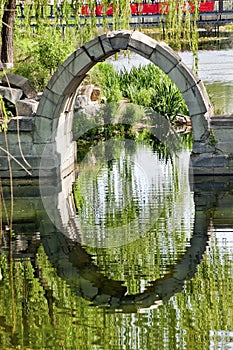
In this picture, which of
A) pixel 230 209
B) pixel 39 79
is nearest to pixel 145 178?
pixel 230 209

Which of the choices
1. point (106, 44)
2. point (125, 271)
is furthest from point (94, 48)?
point (125, 271)

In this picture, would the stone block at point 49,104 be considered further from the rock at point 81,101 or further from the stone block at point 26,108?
the rock at point 81,101

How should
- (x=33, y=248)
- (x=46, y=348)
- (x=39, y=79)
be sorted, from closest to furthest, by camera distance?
(x=46, y=348) → (x=33, y=248) → (x=39, y=79)

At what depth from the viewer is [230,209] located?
13.8 meters

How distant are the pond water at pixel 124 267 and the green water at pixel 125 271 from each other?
0.01m

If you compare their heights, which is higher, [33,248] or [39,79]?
[39,79]

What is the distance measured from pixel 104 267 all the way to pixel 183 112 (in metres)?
11.8

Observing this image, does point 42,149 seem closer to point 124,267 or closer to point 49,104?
point 49,104

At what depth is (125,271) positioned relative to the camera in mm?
11109

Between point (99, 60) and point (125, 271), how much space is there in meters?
5.77

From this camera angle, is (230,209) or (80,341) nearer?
(80,341)

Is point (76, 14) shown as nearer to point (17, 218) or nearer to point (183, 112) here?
point (17, 218)

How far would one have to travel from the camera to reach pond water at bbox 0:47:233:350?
9.09 m

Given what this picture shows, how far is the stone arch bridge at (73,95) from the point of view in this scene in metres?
15.6
